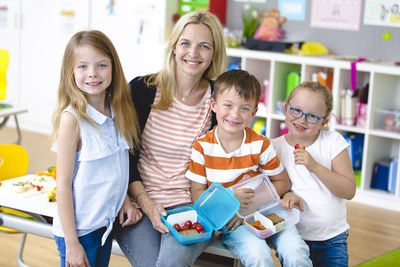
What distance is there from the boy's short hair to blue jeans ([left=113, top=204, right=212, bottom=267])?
500 mm

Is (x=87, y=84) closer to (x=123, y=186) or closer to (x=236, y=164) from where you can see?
(x=123, y=186)

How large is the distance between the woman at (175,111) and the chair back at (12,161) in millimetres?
624

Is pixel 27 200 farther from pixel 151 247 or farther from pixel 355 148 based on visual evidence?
pixel 355 148

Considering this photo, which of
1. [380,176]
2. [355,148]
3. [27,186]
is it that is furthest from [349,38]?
[27,186]

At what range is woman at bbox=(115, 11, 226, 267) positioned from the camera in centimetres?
192

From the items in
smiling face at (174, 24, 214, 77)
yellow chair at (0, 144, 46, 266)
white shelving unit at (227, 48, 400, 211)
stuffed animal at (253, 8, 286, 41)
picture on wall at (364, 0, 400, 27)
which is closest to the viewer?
smiling face at (174, 24, 214, 77)

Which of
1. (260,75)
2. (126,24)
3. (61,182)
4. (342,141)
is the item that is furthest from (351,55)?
(61,182)

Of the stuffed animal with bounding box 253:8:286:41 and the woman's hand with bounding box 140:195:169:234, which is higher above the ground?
the stuffed animal with bounding box 253:8:286:41

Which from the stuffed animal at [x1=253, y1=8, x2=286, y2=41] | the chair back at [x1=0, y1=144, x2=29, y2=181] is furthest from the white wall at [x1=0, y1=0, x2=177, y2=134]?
the chair back at [x1=0, y1=144, x2=29, y2=181]

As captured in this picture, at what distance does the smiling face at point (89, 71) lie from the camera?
1.73 metres

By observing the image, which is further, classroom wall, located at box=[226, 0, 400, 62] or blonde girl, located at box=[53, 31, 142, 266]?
classroom wall, located at box=[226, 0, 400, 62]

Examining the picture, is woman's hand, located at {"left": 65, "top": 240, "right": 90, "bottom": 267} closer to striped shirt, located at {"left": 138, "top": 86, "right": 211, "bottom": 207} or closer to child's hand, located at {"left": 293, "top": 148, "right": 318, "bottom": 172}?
striped shirt, located at {"left": 138, "top": 86, "right": 211, "bottom": 207}

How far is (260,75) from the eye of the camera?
4.32 metres

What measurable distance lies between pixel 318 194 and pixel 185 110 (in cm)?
56
